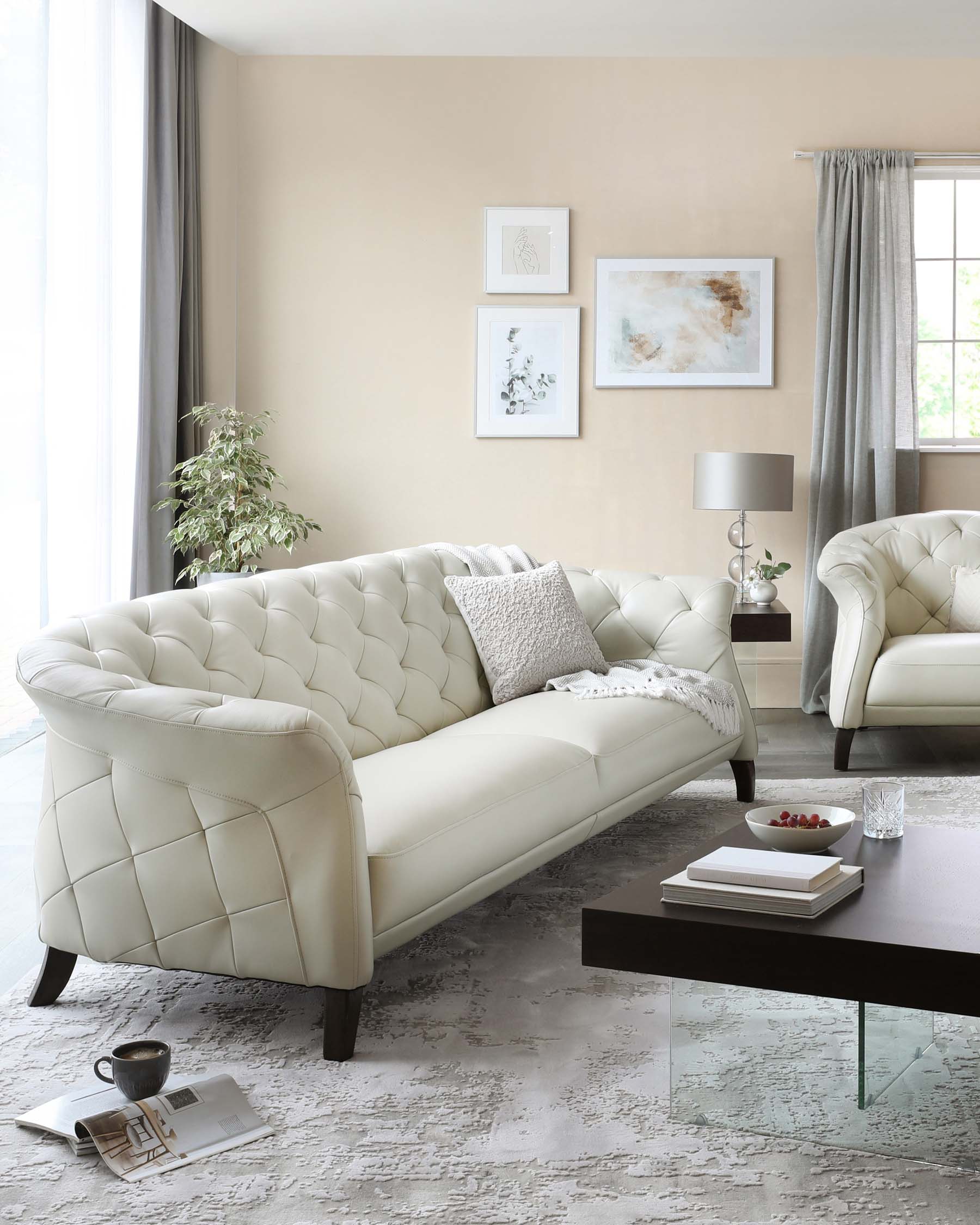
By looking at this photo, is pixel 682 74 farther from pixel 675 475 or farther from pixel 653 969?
pixel 653 969

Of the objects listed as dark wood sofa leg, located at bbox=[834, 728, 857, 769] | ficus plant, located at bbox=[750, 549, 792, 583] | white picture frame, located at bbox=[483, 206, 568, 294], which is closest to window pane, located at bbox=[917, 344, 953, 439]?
ficus plant, located at bbox=[750, 549, 792, 583]

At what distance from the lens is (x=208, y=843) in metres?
2.17

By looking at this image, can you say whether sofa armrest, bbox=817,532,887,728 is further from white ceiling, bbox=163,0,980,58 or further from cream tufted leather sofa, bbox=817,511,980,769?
white ceiling, bbox=163,0,980,58

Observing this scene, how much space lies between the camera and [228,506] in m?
5.03

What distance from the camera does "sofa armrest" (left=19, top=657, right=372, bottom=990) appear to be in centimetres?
210

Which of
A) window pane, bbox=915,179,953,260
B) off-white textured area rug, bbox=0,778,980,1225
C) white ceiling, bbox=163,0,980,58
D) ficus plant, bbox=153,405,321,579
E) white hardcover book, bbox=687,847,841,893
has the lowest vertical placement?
off-white textured area rug, bbox=0,778,980,1225

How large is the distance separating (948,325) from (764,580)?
162cm

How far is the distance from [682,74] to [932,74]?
1108 mm

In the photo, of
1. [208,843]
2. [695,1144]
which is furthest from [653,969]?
[208,843]

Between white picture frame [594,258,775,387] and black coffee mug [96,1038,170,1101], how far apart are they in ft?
13.6

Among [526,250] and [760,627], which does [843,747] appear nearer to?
[760,627]

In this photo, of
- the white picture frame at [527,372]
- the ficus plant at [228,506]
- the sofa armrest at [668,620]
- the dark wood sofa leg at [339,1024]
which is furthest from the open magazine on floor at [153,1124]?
the white picture frame at [527,372]

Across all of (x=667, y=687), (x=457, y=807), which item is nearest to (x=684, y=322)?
(x=667, y=687)

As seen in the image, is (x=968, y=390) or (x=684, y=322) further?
(x=968, y=390)
